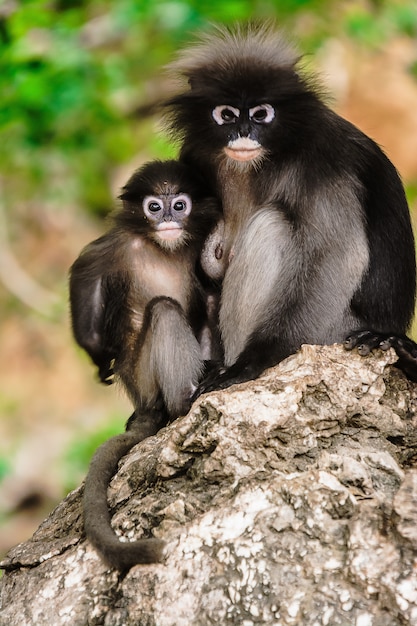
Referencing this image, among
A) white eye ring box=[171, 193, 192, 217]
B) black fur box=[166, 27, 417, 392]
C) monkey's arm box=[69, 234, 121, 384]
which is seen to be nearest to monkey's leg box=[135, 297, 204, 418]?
black fur box=[166, 27, 417, 392]

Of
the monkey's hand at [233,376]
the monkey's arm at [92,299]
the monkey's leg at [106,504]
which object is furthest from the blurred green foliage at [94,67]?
the monkey's leg at [106,504]

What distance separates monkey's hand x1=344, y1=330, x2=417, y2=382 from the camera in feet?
12.3

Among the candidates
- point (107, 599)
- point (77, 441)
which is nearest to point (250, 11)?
point (77, 441)

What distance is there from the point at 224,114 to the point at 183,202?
432 mm

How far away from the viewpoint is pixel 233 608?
2844mm

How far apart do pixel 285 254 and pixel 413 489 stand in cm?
148

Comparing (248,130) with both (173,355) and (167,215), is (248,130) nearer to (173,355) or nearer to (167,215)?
(167,215)

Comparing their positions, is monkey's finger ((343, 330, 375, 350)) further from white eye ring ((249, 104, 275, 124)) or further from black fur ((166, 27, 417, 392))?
white eye ring ((249, 104, 275, 124))

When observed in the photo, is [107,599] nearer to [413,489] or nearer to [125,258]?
[413,489]

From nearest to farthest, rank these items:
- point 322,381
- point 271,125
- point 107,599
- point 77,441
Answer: point 107,599, point 322,381, point 271,125, point 77,441

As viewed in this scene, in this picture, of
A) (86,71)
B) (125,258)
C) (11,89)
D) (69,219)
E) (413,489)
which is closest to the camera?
(413,489)

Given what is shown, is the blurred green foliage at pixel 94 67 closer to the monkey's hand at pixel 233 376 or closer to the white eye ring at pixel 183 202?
the white eye ring at pixel 183 202

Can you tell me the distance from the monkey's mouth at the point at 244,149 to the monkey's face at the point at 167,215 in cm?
36

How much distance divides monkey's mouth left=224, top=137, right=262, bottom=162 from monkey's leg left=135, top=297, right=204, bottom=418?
0.63 metres
